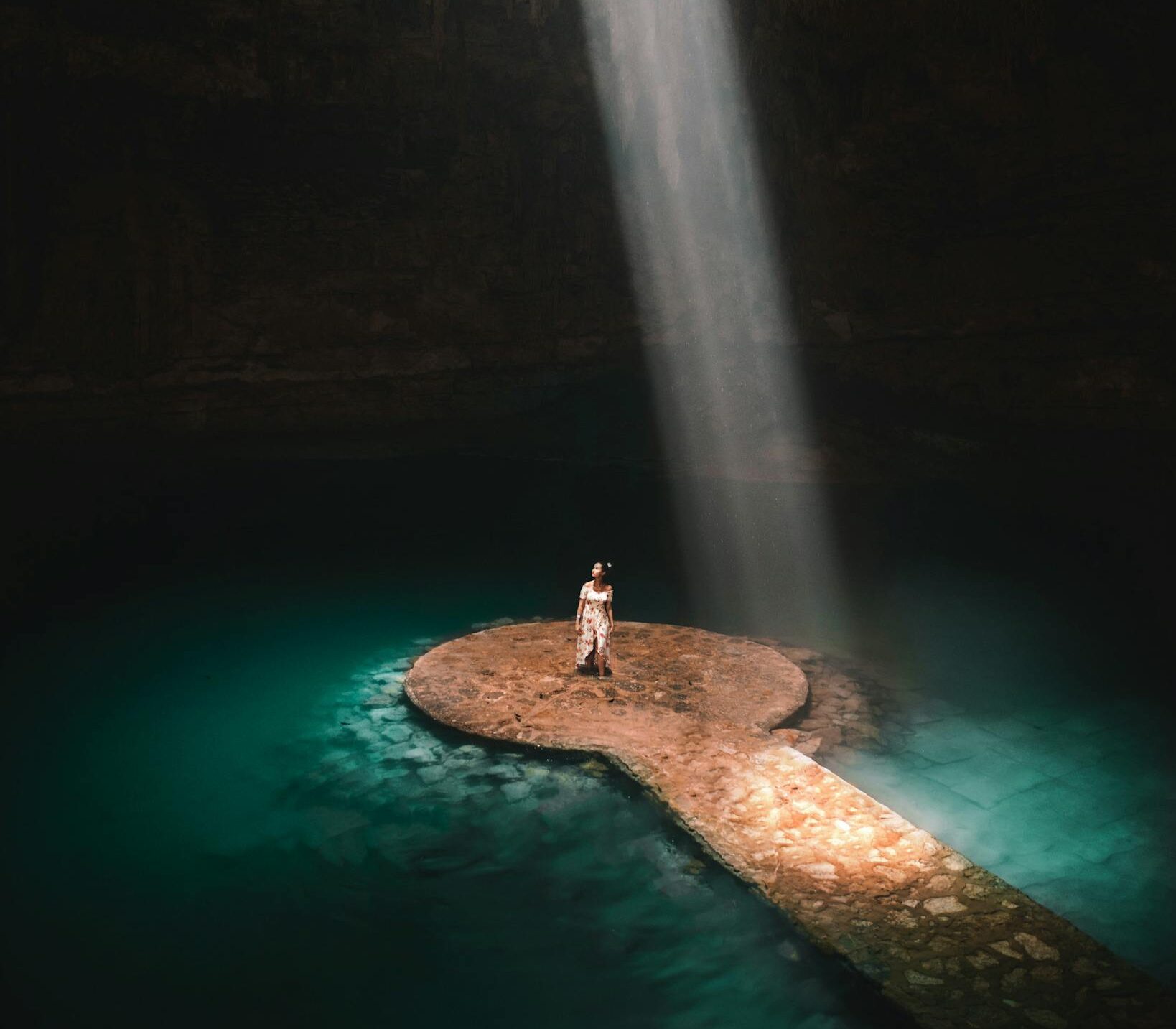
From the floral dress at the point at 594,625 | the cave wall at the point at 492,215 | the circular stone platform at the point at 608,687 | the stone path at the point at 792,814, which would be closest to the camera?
the stone path at the point at 792,814

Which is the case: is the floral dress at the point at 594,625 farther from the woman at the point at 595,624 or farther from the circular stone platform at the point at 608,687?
the circular stone platform at the point at 608,687

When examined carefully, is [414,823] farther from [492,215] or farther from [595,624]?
[492,215]

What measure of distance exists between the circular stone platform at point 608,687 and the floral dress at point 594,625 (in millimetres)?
261

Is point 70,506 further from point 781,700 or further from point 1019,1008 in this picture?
point 1019,1008

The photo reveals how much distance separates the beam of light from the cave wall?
0.54 meters

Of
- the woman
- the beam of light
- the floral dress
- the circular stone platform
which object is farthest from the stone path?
the beam of light

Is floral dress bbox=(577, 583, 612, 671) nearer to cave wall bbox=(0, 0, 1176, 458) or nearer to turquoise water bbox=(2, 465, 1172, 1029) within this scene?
turquoise water bbox=(2, 465, 1172, 1029)

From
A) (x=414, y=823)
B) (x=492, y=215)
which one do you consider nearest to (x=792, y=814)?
(x=414, y=823)

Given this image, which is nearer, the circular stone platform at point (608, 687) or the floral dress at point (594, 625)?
the circular stone platform at point (608, 687)

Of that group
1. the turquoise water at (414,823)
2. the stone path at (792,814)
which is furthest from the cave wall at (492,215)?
the stone path at (792,814)

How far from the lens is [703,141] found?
1834 centimetres

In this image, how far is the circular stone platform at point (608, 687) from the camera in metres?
7.50

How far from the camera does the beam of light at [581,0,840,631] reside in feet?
55.4

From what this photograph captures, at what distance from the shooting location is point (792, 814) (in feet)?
20.0
